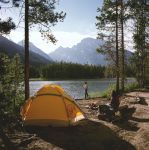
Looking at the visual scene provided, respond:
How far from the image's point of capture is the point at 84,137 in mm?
13086

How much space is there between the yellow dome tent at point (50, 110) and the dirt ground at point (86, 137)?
0.45m

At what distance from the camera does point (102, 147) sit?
1180cm

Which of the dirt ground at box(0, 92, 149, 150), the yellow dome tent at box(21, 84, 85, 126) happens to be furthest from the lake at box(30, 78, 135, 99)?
the dirt ground at box(0, 92, 149, 150)

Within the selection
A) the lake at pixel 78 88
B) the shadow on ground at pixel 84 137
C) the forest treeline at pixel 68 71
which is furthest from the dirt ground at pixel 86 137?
the forest treeline at pixel 68 71

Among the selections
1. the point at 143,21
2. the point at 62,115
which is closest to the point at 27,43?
the point at 62,115

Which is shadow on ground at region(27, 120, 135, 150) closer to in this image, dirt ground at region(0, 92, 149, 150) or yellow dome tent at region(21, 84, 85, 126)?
dirt ground at region(0, 92, 149, 150)

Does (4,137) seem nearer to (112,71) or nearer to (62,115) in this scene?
(62,115)

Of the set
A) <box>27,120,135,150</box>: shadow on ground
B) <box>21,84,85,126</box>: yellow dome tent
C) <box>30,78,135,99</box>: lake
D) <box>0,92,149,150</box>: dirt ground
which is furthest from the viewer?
<box>30,78,135,99</box>: lake

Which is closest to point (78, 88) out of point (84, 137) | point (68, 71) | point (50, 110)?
point (50, 110)

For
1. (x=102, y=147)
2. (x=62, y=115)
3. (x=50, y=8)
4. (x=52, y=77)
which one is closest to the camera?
(x=102, y=147)

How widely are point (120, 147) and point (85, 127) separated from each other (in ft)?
10.8

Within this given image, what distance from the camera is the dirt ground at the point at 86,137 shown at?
11.8m

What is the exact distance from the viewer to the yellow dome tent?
49.1ft

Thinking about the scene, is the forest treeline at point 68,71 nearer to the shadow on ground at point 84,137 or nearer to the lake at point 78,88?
the lake at point 78,88
